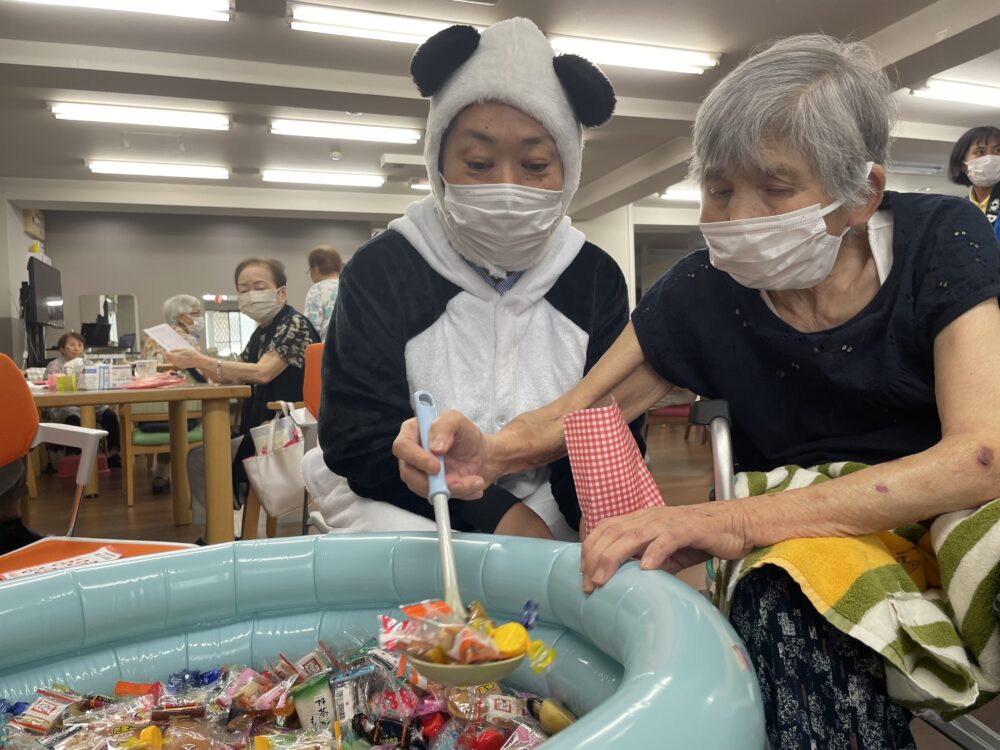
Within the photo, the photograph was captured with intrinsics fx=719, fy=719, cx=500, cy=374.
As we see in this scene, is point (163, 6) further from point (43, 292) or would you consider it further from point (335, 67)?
point (43, 292)

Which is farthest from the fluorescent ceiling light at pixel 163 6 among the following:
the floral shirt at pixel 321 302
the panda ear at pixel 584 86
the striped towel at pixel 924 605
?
the striped towel at pixel 924 605

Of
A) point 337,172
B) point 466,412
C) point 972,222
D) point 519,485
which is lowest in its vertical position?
point 519,485

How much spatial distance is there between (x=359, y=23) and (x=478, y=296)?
454 cm

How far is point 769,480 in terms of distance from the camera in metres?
1.01

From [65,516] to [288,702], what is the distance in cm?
440

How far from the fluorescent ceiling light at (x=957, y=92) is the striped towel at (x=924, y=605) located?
766cm

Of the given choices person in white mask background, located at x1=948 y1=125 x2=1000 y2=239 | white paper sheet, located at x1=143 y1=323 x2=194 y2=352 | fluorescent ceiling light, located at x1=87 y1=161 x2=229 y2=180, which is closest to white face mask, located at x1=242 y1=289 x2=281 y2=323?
white paper sheet, located at x1=143 y1=323 x2=194 y2=352

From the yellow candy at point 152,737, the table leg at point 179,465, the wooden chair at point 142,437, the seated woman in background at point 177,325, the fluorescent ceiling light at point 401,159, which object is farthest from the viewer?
the fluorescent ceiling light at point 401,159

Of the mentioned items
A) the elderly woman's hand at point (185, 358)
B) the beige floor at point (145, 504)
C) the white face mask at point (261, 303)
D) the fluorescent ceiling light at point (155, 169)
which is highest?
the fluorescent ceiling light at point (155, 169)

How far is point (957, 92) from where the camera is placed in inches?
281

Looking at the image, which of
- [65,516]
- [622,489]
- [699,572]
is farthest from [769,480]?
[65,516]

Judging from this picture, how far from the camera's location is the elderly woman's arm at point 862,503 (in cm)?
81

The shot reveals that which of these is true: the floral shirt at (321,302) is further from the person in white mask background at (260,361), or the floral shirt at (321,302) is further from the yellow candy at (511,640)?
the yellow candy at (511,640)

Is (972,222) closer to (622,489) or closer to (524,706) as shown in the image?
(622,489)
